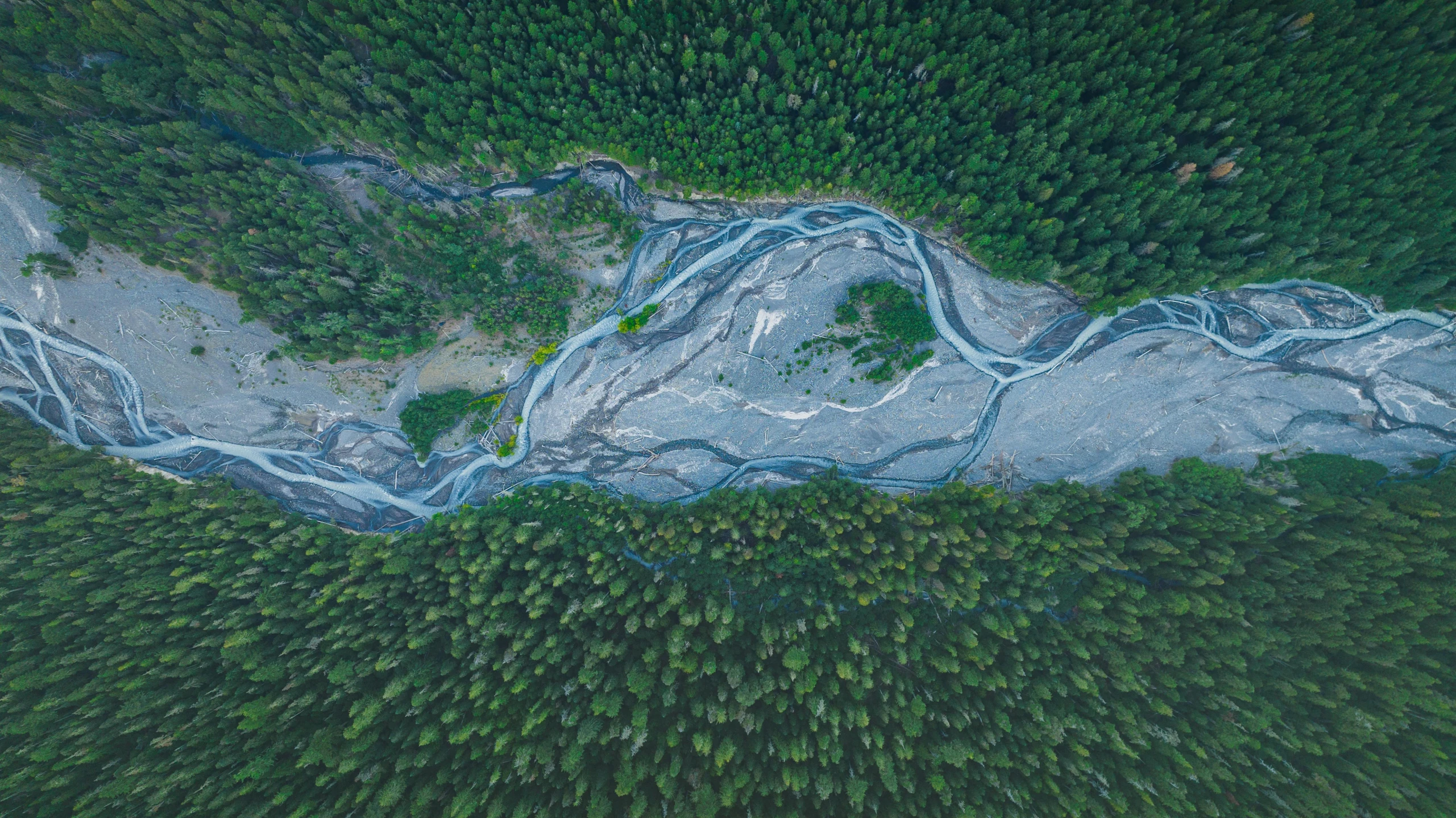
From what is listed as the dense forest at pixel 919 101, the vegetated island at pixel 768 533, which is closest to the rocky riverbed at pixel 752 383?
the vegetated island at pixel 768 533

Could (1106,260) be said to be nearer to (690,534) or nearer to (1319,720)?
(1319,720)

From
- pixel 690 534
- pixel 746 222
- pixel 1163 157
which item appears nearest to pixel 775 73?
pixel 746 222

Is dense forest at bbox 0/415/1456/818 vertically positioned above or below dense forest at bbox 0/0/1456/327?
below

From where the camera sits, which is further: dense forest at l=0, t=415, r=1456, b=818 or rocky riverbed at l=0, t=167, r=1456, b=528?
rocky riverbed at l=0, t=167, r=1456, b=528

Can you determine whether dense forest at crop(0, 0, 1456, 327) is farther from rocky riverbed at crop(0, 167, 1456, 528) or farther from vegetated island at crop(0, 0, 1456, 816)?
rocky riverbed at crop(0, 167, 1456, 528)

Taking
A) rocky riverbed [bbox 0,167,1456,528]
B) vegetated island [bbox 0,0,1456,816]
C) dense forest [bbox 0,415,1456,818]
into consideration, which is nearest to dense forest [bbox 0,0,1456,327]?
vegetated island [bbox 0,0,1456,816]

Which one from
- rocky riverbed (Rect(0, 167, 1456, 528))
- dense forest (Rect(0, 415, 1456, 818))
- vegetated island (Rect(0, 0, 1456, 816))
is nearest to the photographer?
dense forest (Rect(0, 415, 1456, 818))
